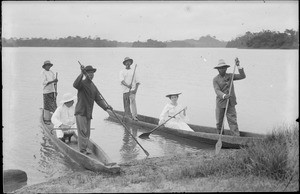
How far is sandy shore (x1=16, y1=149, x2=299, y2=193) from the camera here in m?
5.95

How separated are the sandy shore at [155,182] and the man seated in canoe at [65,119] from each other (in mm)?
2602

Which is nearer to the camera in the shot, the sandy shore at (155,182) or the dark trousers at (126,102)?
the sandy shore at (155,182)

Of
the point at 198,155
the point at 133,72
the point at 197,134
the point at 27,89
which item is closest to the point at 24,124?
the point at 133,72

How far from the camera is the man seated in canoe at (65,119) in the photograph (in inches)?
408

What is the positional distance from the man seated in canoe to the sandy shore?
2.60m

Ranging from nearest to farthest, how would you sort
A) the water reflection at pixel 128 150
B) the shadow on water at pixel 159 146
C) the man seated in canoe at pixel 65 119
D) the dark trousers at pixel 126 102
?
the man seated in canoe at pixel 65 119 → the water reflection at pixel 128 150 → the shadow on water at pixel 159 146 → the dark trousers at pixel 126 102

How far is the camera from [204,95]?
1060 inches

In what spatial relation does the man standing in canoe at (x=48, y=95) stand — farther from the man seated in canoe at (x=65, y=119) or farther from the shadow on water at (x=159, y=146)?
the man seated in canoe at (x=65, y=119)

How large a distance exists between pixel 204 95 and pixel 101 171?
19853mm

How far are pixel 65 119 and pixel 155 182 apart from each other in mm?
4700

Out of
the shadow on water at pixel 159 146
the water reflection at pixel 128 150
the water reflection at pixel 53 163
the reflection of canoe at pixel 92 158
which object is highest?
the reflection of canoe at pixel 92 158

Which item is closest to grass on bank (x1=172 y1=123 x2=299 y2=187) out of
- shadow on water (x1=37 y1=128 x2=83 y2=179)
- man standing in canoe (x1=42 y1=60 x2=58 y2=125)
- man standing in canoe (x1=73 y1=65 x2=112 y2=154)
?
man standing in canoe (x1=73 y1=65 x2=112 y2=154)

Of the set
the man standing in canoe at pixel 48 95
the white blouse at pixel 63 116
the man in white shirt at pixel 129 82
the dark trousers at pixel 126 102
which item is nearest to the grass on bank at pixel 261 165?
the white blouse at pixel 63 116

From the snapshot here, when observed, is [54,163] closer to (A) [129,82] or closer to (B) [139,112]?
(A) [129,82]
